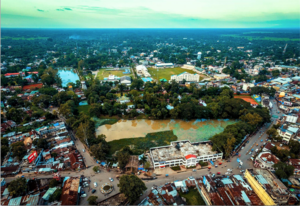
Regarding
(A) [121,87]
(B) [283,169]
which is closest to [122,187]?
(B) [283,169]

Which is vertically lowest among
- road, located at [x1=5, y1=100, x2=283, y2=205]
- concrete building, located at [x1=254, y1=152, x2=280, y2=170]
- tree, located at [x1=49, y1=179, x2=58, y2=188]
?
road, located at [x1=5, y1=100, x2=283, y2=205]

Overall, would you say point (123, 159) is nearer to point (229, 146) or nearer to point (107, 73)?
point (229, 146)

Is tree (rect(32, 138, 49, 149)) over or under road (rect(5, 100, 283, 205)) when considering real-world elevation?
over

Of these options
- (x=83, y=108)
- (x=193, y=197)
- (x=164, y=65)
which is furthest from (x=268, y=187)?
(x=164, y=65)

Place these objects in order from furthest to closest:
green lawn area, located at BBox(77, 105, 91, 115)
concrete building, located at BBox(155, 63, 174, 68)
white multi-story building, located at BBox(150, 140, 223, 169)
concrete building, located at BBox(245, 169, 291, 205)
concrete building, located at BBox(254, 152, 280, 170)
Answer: concrete building, located at BBox(155, 63, 174, 68) → green lawn area, located at BBox(77, 105, 91, 115) → white multi-story building, located at BBox(150, 140, 223, 169) → concrete building, located at BBox(254, 152, 280, 170) → concrete building, located at BBox(245, 169, 291, 205)

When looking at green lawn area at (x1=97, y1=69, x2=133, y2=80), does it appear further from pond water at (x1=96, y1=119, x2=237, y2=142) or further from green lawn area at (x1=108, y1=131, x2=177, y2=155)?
green lawn area at (x1=108, y1=131, x2=177, y2=155)

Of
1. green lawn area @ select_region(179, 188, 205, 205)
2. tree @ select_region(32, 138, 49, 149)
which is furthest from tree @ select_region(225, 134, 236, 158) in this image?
tree @ select_region(32, 138, 49, 149)

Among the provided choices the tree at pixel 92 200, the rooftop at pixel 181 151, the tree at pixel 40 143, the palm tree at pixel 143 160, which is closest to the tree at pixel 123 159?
the palm tree at pixel 143 160
